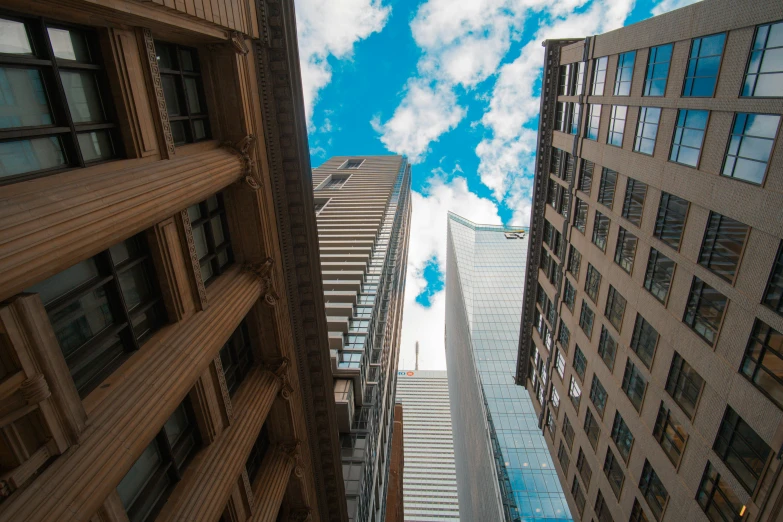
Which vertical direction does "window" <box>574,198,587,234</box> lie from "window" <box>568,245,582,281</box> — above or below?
above

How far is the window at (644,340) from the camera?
62.8 feet

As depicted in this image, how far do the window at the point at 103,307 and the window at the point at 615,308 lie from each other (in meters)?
22.0

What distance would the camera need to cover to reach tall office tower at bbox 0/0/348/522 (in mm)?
7215

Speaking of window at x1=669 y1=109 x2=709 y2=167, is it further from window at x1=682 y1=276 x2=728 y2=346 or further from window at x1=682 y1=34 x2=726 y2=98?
window at x1=682 y1=276 x2=728 y2=346

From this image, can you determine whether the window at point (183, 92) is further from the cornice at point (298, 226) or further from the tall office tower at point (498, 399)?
the tall office tower at point (498, 399)

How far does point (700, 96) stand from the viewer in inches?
591

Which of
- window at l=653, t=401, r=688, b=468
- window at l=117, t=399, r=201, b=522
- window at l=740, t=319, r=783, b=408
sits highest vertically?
window at l=740, t=319, r=783, b=408

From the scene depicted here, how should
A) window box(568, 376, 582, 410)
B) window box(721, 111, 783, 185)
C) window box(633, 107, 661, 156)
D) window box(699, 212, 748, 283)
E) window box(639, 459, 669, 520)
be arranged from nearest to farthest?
1. window box(721, 111, 783, 185)
2. window box(699, 212, 748, 283)
3. window box(633, 107, 661, 156)
4. window box(639, 459, 669, 520)
5. window box(568, 376, 582, 410)

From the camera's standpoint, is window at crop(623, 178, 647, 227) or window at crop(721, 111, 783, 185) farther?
window at crop(623, 178, 647, 227)

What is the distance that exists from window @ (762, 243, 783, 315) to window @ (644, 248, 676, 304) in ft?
16.0

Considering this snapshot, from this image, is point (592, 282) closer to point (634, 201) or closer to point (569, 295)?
point (569, 295)

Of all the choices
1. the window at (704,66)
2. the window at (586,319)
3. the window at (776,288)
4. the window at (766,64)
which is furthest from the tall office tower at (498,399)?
the window at (766,64)

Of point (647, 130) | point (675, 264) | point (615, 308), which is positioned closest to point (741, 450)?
point (675, 264)

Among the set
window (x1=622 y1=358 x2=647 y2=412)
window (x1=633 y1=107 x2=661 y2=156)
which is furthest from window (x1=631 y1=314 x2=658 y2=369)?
window (x1=633 y1=107 x2=661 y2=156)
